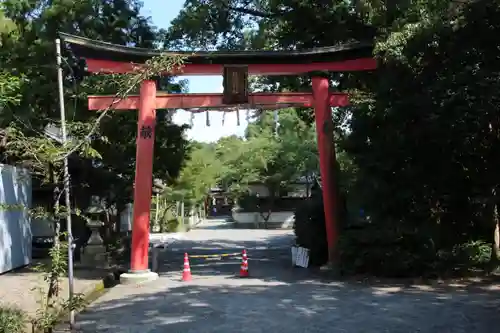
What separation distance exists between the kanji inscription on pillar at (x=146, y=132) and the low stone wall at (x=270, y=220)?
31.2 m

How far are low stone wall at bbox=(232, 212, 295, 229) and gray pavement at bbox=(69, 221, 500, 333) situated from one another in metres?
31.4

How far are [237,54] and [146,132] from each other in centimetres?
326

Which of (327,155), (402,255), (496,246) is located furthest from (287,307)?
(496,246)

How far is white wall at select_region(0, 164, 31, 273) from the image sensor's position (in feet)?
51.1

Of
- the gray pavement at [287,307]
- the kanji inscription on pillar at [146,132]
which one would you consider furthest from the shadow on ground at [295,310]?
the kanji inscription on pillar at [146,132]

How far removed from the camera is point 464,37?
10.6 meters

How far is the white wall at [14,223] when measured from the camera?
1559 cm

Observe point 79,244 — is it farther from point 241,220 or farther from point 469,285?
point 241,220

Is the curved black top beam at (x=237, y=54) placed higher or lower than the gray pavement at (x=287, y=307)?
higher

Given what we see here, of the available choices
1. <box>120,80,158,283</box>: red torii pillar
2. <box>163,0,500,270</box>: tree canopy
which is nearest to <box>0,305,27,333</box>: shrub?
<box>120,80,158,283</box>: red torii pillar

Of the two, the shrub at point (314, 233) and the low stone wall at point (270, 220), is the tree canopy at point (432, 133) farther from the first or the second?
the low stone wall at point (270, 220)

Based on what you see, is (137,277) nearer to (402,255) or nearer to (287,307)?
(287,307)

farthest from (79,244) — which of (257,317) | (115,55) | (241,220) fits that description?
(241,220)

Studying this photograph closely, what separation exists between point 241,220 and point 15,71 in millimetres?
34264
